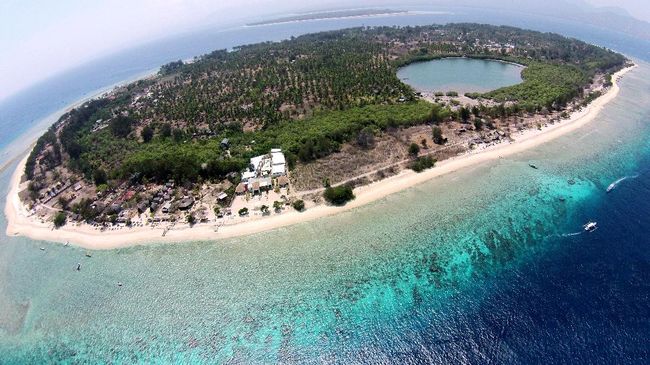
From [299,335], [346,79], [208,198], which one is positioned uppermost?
[346,79]

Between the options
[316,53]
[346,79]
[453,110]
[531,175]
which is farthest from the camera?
[316,53]

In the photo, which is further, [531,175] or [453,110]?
[453,110]

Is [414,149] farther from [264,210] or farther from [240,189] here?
[240,189]

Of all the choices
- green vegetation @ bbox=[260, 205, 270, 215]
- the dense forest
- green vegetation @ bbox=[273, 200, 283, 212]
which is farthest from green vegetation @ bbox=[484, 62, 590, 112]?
green vegetation @ bbox=[260, 205, 270, 215]

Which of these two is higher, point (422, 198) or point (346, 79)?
point (346, 79)

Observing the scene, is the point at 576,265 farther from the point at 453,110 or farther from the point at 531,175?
the point at 453,110

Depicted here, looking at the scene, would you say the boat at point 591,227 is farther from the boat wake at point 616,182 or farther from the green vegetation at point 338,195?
the green vegetation at point 338,195

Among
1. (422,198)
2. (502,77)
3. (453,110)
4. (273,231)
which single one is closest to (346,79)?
(453,110)
